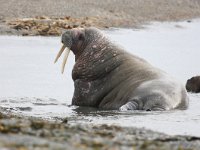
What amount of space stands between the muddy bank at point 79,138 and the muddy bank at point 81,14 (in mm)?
18034

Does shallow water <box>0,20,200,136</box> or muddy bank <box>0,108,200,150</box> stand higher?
muddy bank <box>0,108,200,150</box>

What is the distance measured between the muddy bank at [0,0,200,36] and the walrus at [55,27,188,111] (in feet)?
40.8

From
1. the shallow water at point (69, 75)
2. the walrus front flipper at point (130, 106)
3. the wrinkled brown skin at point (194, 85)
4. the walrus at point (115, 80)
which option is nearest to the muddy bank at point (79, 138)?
the shallow water at point (69, 75)

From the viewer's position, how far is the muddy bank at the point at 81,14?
26297 mm

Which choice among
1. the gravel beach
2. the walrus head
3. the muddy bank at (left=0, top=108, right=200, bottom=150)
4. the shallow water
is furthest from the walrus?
the muddy bank at (left=0, top=108, right=200, bottom=150)

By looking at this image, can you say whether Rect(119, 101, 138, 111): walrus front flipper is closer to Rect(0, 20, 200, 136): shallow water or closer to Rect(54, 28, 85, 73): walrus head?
Rect(0, 20, 200, 136): shallow water

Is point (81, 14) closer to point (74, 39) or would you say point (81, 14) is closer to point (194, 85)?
point (194, 85)

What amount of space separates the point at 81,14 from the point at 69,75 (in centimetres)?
1529

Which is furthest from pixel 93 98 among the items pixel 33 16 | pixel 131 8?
pixel 131 8

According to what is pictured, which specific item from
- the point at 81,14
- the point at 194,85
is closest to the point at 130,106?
the point at 194,85

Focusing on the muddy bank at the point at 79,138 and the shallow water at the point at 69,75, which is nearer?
the muddy bank at the point at 79,138

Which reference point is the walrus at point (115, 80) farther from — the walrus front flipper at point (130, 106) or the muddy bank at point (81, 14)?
the muddy bank at point (81, 14)

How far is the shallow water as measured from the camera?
986cm

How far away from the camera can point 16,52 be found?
20078 mm
